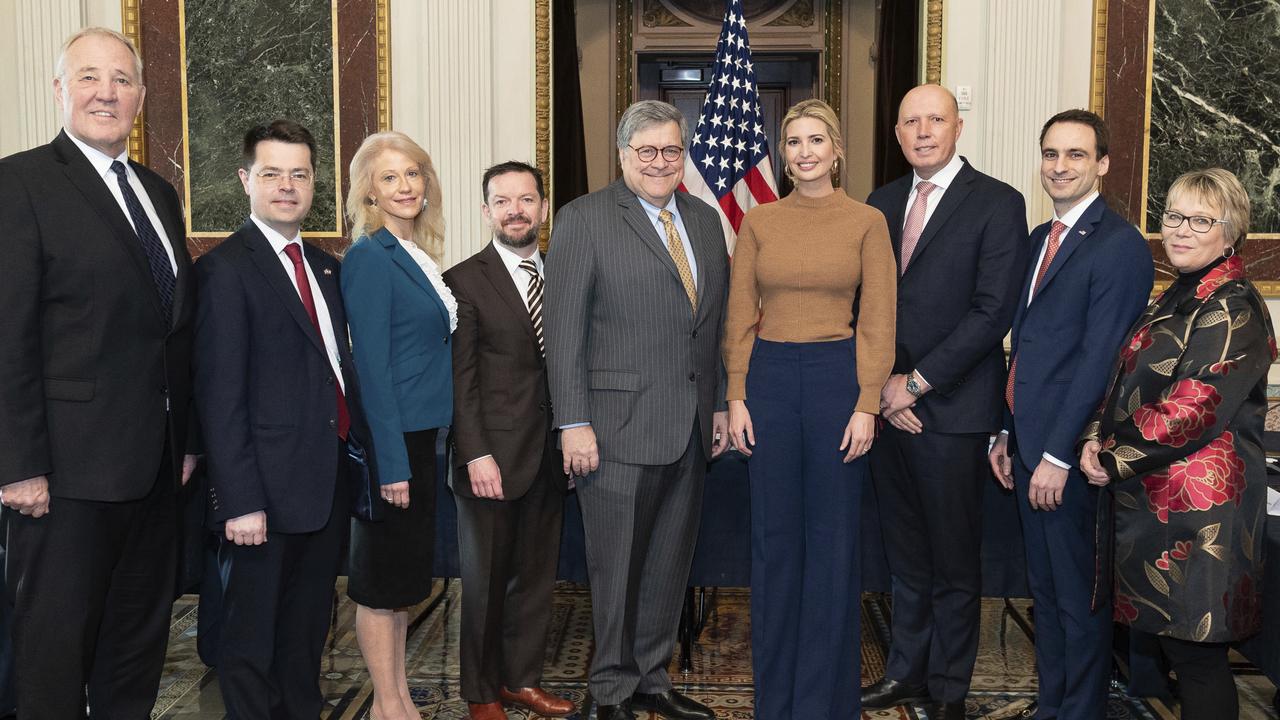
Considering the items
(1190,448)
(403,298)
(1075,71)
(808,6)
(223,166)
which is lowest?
(1190,448)

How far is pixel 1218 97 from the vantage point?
5.61 metres

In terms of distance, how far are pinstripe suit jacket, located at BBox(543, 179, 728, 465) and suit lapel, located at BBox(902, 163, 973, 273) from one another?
2.20 feet

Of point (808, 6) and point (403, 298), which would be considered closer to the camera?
point (403, 298)

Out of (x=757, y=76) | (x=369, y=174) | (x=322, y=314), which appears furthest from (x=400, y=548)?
(x=757, y=76)

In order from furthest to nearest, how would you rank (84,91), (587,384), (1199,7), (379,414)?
(1199,7) < (587,384) < (379,414) < (84,91)

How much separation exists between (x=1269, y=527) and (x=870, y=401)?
1.03 meters

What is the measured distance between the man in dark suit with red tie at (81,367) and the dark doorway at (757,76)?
626 centimetres

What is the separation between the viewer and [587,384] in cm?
263

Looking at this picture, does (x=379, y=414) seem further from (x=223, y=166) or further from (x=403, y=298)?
(x=223, y=166)

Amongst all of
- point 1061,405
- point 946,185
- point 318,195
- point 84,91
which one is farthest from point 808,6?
point 84,91

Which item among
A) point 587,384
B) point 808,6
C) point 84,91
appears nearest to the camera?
point 84,91

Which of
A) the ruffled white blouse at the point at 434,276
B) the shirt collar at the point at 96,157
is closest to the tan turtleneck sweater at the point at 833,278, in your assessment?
the ruffled white blouse at the point at 434,276

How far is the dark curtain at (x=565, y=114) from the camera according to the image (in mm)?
6066

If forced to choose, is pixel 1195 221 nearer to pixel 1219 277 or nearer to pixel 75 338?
pixel 1219 277
